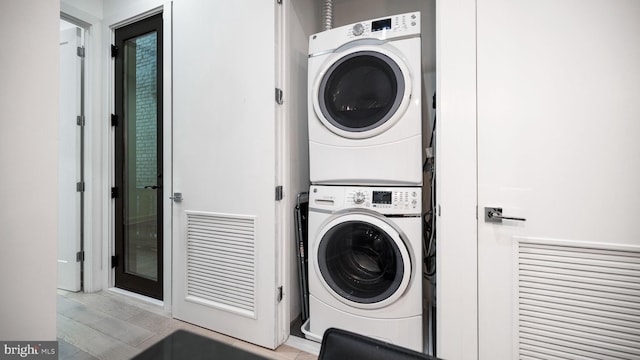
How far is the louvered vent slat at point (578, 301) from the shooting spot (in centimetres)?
121

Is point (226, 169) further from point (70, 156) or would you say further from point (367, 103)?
point (70, 156)

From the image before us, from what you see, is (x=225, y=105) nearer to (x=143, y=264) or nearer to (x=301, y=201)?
(x=301, y=201)

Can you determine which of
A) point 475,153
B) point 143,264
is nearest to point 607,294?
point 475,153

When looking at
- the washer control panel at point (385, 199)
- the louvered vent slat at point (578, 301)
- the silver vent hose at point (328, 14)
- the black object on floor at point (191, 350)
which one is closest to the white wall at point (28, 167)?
the black object on floor at point (191, 350)

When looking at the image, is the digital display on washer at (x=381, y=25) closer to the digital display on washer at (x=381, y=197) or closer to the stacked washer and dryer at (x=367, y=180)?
the stacked washer and dryer at (x=367, y=180)

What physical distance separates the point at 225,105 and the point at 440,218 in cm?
161

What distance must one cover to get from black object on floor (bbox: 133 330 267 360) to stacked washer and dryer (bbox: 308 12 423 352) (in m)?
1.08

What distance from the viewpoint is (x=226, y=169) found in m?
2.02

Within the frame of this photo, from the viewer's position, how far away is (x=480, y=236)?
1.41 m

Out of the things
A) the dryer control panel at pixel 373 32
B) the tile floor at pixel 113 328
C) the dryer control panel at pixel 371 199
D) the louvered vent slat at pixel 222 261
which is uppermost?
the dryer control panel at pixel 373 32

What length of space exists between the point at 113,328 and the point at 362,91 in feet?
8.23

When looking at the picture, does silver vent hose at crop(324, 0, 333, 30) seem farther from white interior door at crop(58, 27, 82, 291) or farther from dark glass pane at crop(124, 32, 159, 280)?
white interior door at crop(58, 27, 82, 291)

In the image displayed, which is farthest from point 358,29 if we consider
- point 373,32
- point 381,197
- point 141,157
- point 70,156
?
point 70,156

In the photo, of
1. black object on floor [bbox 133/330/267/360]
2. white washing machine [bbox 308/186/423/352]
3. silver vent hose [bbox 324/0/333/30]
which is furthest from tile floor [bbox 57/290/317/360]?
silver vent hose [bbox 324/0/333/30]
